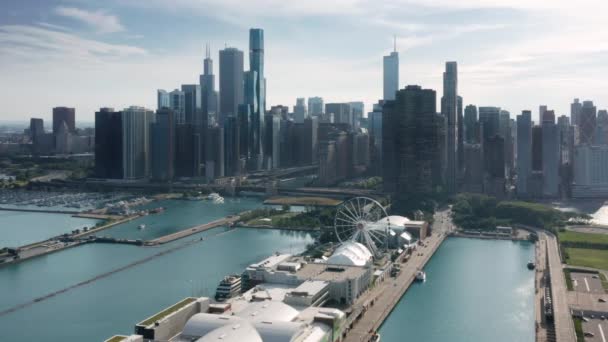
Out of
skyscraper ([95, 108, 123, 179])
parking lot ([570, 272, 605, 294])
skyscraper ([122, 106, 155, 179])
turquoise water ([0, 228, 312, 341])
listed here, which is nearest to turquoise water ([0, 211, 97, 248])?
turquoise water ([0, 228, 312, 341])

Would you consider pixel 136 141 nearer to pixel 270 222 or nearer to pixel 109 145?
pixel 109 145

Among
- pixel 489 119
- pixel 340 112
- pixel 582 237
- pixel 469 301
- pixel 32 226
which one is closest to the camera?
pixel 469 301

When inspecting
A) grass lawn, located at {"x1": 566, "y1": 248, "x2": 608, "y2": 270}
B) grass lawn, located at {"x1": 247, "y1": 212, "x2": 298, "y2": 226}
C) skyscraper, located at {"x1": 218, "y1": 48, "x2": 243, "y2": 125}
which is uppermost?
skyscraper, located at {"x1": 218, "y1": 48, "x2": 243, "y2": 125}

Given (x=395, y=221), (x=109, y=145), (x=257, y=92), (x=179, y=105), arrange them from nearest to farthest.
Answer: (x=395, y=221)
(x=109, y=145)
(x=257, y=92)
(x=179, y=105)

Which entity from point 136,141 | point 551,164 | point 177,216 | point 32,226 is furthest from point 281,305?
point 136,141

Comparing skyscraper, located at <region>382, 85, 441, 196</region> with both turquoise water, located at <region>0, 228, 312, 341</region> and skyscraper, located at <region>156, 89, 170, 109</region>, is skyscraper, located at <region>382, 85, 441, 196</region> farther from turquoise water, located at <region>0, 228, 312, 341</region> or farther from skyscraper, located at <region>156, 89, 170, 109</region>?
skyscraper, located at <region>156, 89, 170, 109</region>

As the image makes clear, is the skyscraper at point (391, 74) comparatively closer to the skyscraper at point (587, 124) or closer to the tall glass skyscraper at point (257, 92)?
the tall glass skyscraper at point (257, 92)

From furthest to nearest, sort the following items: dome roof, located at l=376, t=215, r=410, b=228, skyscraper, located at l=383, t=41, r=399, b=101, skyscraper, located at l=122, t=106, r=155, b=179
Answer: skyscraper, located at l=383, t=41, r=399, b=101, skyscraper, located at l=122, t=106, r=155, b=179, dome roof, located at l=376, t=215, r=410, b=228

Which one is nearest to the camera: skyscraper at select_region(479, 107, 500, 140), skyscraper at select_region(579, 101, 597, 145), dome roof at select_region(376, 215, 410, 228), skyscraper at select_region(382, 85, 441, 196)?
dome roof at select_region(376, 215, 410, 228)
